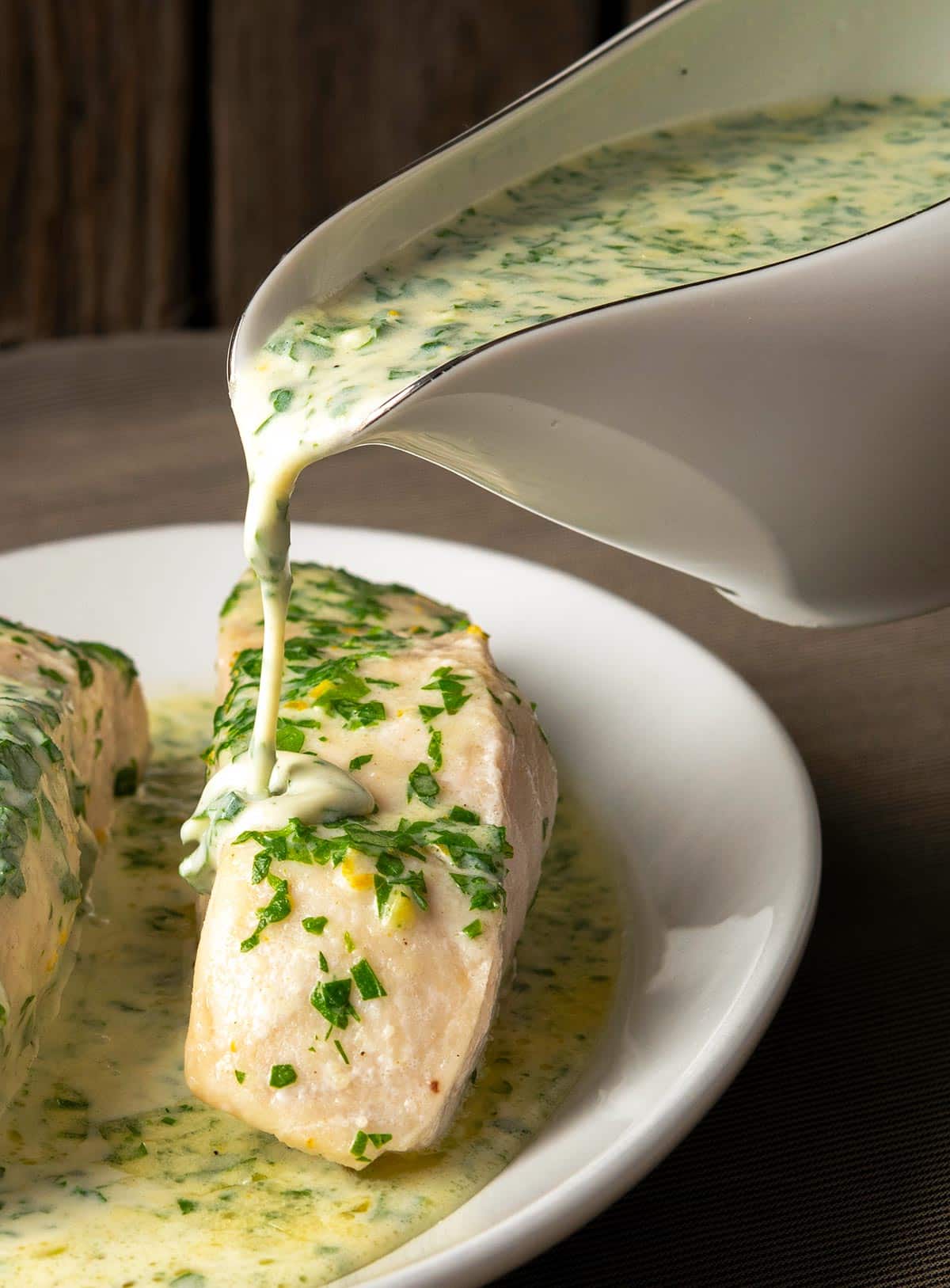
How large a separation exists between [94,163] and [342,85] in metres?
0.86

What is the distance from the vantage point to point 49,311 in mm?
5656

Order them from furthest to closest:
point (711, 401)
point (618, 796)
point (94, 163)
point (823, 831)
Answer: point (94, 163)
point (823, 831)
point (618, 796)
point (711, 401)

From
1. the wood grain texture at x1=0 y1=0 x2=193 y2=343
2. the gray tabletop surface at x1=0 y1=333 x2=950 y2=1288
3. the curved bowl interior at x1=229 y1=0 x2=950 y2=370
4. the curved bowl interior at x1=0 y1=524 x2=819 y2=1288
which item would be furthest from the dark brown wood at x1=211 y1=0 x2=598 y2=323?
the curved bowl interior at x1=229 y1=0 x2=950 y2=370

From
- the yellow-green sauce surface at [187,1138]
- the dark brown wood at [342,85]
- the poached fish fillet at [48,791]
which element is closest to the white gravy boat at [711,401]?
the yellow-green sauce surface at [187,1138]

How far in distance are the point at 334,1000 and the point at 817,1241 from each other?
680 millimetres

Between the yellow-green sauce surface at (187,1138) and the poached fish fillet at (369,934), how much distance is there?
6cm

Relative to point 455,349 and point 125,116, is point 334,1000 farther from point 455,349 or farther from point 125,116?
point 125,116

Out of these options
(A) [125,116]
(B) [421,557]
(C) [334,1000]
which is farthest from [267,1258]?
(A) [125,116]

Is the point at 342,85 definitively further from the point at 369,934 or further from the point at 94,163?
the point at 369,934

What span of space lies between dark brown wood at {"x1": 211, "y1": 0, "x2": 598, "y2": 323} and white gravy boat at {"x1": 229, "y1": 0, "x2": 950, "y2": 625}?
316 cm

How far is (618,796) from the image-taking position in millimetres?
2799

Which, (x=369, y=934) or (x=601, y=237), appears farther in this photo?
(x=601, y=237)

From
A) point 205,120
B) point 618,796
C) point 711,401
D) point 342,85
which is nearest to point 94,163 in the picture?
point 205,120

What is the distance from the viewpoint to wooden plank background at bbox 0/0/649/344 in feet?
17.0
